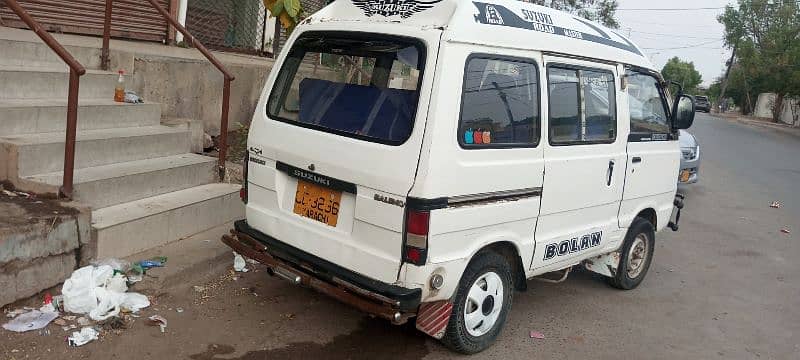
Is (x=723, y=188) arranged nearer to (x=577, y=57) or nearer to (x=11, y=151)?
(x=577, y=57)

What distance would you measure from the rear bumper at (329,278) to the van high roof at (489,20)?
4.56 feet

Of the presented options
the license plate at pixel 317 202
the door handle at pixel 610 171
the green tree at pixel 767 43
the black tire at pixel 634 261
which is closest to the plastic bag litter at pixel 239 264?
the license plate at pixel 317 202

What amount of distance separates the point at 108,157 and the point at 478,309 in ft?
11.4

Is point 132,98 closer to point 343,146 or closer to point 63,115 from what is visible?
point 63,115

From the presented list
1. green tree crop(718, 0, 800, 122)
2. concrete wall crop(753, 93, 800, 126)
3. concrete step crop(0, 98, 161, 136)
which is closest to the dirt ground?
concrete step crop(0, 98, 161, 136)

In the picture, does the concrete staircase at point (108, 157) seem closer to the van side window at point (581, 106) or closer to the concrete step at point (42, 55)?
the concrete step at point (42, 55)

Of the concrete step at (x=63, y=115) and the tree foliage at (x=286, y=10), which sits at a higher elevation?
the tree foliage at (x=286, y=10)

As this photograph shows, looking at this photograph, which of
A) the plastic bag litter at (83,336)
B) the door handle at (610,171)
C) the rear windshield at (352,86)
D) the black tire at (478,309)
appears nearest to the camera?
the rear windshield at (352,86)

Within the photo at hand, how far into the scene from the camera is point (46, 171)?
5.03 m

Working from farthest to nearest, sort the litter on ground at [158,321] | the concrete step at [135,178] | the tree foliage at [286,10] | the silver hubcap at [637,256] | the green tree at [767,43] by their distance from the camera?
the green tree at [767,43], the tree foliage at [286,10], the silver hubcap at [637,256], the concrete step at [135,178], the litter on ground at [158,321]

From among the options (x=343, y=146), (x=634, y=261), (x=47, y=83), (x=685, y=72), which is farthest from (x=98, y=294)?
(x=685, y=72)

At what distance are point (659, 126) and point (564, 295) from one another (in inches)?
64.5

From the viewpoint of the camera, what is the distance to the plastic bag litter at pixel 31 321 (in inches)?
150

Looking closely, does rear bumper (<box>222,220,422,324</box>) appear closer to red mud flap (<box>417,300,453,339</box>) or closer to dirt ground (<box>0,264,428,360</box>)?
red mud flap (<box>417,300,453,339</box>)
